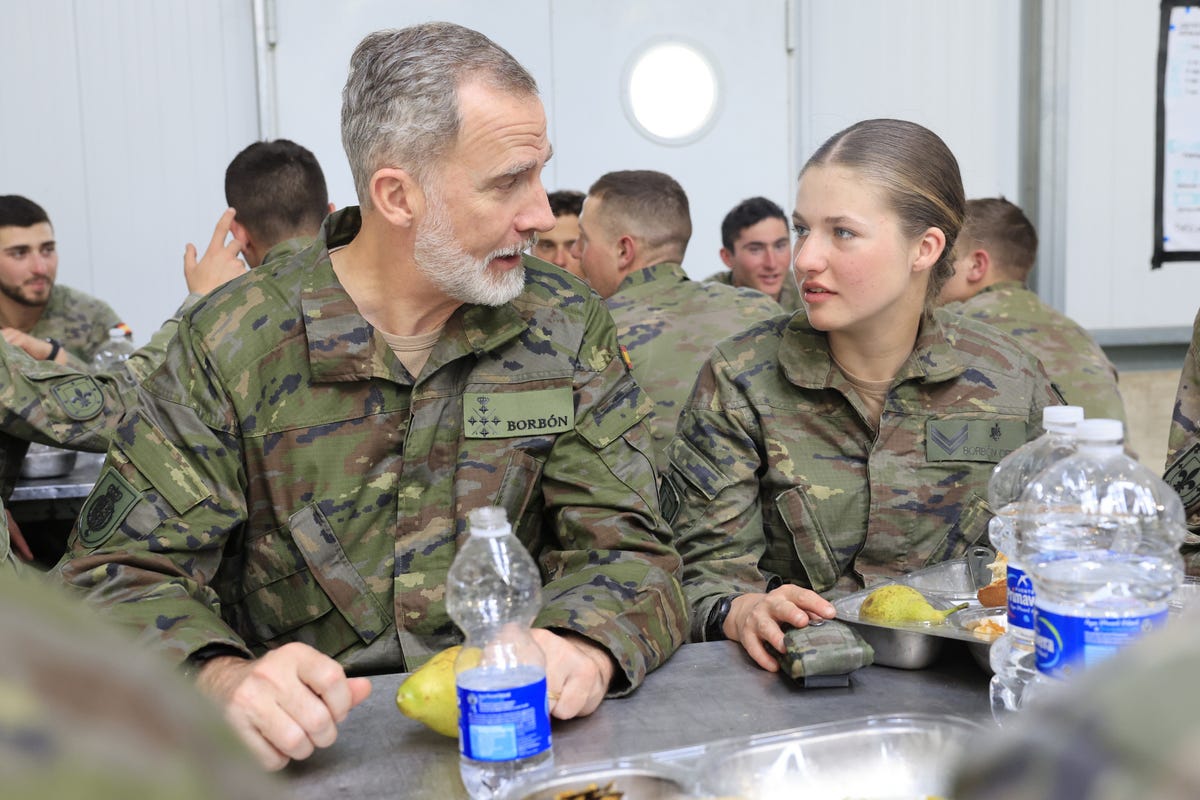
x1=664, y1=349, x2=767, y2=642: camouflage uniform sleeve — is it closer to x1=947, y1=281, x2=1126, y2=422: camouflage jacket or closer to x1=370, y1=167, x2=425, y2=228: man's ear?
x1=370, y1=167, x2=425, y2=228: man's ear

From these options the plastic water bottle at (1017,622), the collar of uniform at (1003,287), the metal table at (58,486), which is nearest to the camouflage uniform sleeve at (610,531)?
the plastic water bottle at (1017,622)

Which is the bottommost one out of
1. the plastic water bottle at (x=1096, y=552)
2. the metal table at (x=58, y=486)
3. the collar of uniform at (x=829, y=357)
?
the metal table at (x=58, y=486)

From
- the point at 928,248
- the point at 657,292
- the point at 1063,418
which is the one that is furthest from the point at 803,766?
the point at 657,292

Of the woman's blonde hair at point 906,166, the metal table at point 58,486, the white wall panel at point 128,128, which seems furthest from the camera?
the white wall panel at point 128,128

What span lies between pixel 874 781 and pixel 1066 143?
16.2 feet

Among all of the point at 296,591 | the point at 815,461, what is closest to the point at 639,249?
the point at 815,461

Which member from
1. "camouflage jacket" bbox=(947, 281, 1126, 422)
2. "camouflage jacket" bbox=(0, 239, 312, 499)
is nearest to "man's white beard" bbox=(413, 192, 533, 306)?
"camouflage jacket" bbox=(0, 239, 312, 499)

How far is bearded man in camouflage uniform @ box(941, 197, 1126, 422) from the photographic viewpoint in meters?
3.38

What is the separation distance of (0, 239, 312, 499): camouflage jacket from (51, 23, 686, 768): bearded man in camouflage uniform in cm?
149

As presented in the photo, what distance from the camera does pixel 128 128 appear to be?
486 cm

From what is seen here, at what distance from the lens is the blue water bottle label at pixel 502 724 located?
1081mm

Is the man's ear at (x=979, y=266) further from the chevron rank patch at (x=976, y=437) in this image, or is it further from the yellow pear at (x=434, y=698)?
the yellow pear at (x=434, y=698)

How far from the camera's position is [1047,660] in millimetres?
1037

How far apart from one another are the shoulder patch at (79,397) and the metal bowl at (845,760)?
2.50 metres
